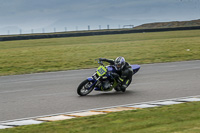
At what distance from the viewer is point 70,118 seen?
849 centimetres

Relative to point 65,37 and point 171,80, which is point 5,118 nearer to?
point 171,80

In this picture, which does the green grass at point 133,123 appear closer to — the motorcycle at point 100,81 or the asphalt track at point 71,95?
the asphalt track at point 71,95

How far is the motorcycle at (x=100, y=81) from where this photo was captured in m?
11.6

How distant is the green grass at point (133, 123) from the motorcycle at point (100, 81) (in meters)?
2.93

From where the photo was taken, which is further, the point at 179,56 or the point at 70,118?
the point at 179,56

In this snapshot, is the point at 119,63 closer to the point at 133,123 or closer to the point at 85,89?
the point at 85,89

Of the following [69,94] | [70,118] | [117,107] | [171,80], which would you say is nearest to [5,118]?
[70,118]

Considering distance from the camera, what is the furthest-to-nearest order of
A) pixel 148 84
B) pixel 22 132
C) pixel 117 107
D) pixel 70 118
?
pixel 148 84 → pixel 117 107 → pixel 70 118 → pixel 22 132

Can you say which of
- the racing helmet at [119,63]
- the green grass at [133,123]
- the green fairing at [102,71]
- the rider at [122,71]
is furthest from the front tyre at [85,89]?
the green grass at [133,123]

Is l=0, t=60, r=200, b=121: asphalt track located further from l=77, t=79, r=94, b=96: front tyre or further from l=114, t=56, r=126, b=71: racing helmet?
l=114, t=56, r=126, b=71: racing helmet

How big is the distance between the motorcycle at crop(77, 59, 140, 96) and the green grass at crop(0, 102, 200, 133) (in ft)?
9.61

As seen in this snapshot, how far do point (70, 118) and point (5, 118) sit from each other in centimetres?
151

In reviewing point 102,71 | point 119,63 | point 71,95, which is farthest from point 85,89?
point 119,63

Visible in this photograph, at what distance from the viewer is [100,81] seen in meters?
11.8
